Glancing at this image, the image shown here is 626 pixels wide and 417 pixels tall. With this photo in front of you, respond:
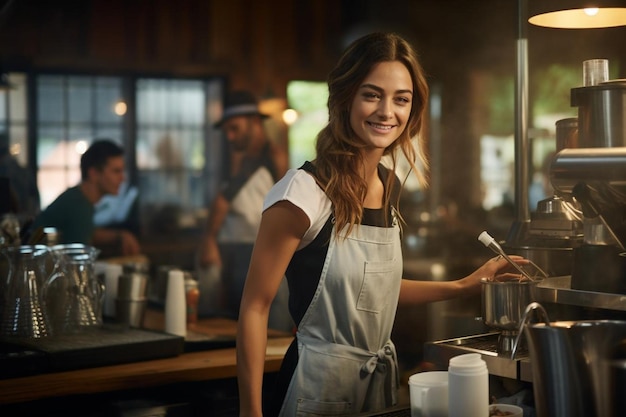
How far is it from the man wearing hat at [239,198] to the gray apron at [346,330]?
3148mm

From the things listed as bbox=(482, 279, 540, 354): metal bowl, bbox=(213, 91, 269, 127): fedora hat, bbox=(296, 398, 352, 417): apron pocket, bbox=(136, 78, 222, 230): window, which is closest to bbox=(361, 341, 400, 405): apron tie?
bbox=(296, 398, 352, 417): apron pocket

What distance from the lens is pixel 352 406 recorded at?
2.42m

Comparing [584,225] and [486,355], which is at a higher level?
[584,225]

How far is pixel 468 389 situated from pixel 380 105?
0.89 m

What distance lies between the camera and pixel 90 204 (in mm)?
4875

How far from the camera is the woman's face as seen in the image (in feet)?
7.67

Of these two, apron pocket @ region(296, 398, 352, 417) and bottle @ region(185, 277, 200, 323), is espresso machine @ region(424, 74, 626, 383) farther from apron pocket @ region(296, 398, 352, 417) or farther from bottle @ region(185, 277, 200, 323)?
bottle @ region(185, 277, 200, 323)

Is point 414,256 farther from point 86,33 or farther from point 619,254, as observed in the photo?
point 619,254

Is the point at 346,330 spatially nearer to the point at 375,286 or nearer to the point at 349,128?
the point at 375,286

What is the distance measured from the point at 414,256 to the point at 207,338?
3191 mm

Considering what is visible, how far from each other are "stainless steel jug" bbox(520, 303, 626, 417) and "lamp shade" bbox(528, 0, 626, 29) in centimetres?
88

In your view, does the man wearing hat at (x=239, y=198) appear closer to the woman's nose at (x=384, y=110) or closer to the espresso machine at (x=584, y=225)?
the woman's nose at (x=384, y=110)

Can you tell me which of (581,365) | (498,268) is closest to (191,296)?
(498,268)

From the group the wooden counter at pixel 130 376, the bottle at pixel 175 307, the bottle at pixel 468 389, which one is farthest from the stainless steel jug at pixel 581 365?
the bottle at pixel 175 307
